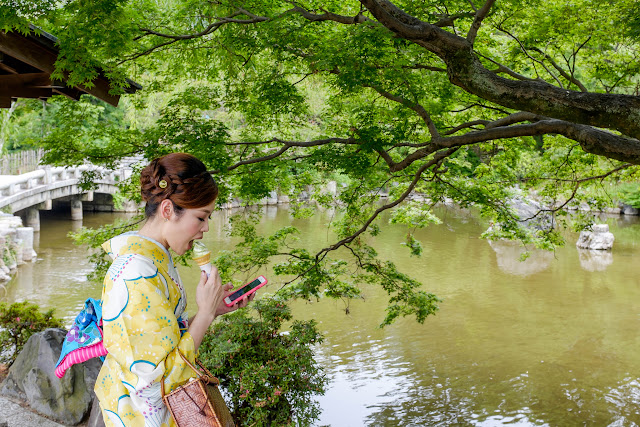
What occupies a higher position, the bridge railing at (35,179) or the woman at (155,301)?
the bridge railing at (35,179)

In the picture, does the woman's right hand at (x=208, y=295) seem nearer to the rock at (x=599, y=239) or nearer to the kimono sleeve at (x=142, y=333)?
the kimono sleeve at (x=142, y=333)

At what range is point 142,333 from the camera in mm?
1351

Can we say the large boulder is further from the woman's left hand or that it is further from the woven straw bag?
the woven straw bag

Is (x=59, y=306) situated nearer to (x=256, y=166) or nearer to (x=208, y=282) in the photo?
(x=256, y=166)

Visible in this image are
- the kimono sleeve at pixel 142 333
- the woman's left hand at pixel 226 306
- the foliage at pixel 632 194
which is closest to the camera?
the kimono sleeve at pixel 142 333

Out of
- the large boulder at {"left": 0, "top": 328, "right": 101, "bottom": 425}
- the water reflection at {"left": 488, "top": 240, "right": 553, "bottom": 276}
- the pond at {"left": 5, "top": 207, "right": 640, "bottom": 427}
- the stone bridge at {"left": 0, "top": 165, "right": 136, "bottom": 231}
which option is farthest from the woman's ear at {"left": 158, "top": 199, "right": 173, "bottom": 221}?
the stone bridge at {"left": 0, "top": 165, "right": 136, "bottom": 231}

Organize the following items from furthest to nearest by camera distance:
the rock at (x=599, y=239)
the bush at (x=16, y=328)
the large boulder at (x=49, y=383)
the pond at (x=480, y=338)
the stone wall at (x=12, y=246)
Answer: the rock at (x=599, y=239)
the stone wall at (x=12, y=246)
the pond at (x=480, y=338)
the bush at (x=16, y=328)
the large boulder at (x=49, y=383)

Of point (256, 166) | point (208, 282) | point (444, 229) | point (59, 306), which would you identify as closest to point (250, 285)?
point (208, 282)

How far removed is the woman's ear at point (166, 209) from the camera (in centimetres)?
149

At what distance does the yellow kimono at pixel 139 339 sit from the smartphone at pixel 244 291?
0.56ft

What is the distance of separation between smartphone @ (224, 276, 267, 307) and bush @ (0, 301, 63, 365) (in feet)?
13.8

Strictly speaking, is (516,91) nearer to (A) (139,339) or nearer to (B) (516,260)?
(A) (139,339)

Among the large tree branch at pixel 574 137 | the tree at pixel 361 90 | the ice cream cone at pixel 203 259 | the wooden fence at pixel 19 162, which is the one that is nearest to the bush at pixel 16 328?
the tree at pixel 361 90

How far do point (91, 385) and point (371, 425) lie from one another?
9.99 feet
